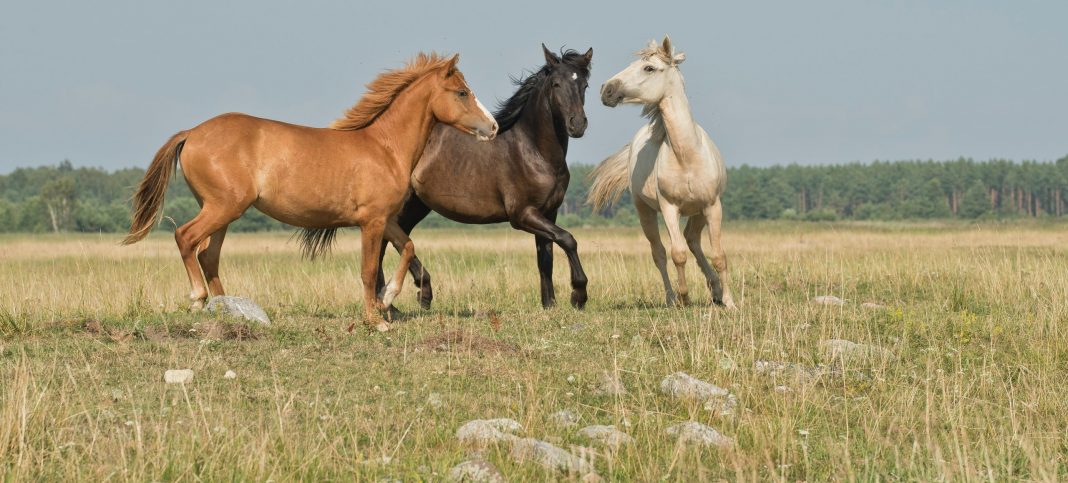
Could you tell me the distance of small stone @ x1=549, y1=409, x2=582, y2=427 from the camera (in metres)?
6.30

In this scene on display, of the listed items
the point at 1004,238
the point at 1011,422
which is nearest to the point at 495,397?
the point at 1011,422

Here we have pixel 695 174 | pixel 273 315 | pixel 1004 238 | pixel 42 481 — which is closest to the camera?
pixel 42 481

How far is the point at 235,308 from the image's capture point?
9.50 metres

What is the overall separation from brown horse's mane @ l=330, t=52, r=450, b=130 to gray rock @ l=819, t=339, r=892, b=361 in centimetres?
414

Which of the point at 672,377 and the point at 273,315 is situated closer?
the point at 672,377

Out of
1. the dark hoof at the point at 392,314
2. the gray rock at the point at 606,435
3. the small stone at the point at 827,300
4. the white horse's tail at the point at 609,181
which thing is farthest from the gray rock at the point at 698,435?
the white horse's tail at the point at 609,181

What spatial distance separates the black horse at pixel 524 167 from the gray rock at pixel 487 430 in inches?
198

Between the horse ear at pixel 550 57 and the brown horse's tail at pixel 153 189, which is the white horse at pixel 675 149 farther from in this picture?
the brown horse's tail at pixel 153 189

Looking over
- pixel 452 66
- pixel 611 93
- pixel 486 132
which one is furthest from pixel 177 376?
pixel 611 93

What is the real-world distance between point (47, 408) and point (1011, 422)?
546 centimetres

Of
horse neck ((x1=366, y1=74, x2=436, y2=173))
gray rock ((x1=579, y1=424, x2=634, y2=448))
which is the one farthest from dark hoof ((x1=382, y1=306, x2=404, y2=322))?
gray rock ((x1=579, y1=424, x2=634, y2=448))

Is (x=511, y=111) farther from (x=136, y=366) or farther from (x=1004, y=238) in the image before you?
(x=1004, y=238)

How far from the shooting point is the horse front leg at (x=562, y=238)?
36.3ft

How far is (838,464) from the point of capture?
5590mm
